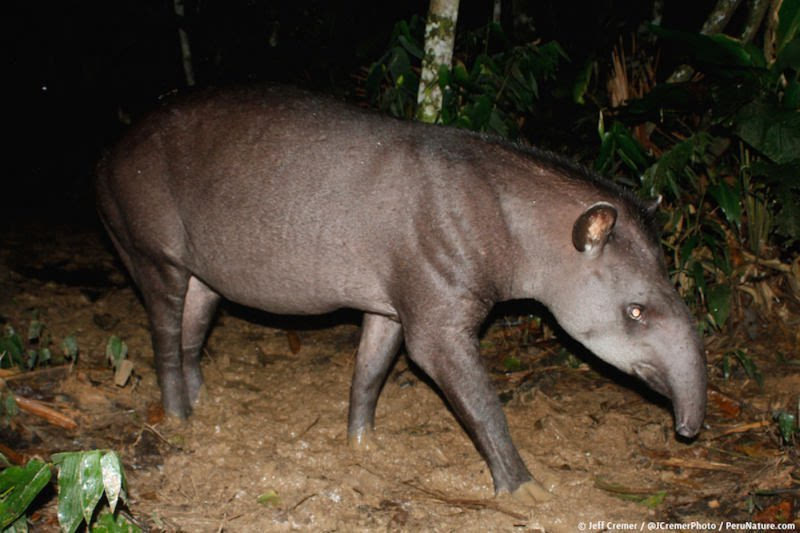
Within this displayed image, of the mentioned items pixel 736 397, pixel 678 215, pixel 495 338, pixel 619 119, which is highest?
pixel 619 119

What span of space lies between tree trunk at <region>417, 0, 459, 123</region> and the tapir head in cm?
228

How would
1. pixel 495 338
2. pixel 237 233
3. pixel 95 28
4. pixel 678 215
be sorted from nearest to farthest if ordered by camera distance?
pixel 237 233, pixel 678 215, pixel 495 338, pixel 95 28

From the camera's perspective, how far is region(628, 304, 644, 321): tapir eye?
3.97 meters

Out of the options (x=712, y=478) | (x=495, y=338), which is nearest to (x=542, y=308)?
(x=495, y=338)

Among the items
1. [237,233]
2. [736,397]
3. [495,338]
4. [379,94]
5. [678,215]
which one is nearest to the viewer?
[237,233]

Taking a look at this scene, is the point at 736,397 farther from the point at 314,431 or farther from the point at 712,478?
the point at 314,431

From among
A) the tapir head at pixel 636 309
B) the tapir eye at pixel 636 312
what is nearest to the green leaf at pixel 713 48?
the tapir head at pixel 636 309

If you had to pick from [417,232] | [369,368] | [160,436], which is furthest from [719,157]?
[160,436]

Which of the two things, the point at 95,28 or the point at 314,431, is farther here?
the point at 95,28

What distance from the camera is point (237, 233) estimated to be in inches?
168

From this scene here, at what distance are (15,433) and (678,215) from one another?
185 inches

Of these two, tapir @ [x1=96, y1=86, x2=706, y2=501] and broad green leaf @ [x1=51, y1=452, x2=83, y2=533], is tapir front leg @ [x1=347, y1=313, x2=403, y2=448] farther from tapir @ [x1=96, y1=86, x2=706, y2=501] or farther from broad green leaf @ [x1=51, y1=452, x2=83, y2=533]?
broad green leaf @ [x1=51, y1=452, x2=83, y2=533]

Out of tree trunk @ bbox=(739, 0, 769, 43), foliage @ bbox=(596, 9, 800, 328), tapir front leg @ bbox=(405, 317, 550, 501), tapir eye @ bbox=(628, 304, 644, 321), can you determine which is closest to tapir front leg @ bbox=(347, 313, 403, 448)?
tapir front leg @ bbox=(405, 317, 550, 501)

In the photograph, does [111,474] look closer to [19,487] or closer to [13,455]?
[19,487]
